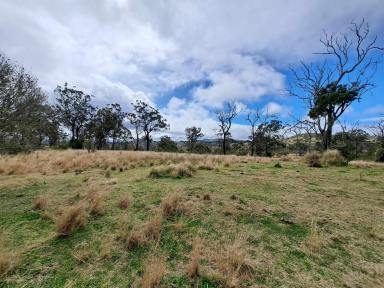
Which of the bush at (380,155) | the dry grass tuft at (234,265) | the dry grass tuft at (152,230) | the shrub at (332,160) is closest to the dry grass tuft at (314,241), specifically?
the dry grass tuft at (234,265)

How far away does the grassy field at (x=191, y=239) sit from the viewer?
120 inches

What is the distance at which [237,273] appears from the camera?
301 cm

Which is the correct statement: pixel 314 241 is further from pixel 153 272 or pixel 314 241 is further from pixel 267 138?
pixel 267 138

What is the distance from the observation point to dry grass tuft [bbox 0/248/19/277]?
9.83 ft

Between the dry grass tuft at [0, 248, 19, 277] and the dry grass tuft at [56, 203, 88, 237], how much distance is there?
2.55 ft

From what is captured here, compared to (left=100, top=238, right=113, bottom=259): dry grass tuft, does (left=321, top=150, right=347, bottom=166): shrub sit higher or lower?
higher

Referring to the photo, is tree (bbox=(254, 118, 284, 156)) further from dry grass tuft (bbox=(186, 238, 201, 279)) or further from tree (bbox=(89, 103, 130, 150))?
dry grass tuft (bbox=(186, 238, 201, 279))

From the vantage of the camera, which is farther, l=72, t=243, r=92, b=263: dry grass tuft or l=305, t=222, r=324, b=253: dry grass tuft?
l=305, t=222, r=324, b=253: dry grass tuft

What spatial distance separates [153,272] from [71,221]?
2046 millimetres

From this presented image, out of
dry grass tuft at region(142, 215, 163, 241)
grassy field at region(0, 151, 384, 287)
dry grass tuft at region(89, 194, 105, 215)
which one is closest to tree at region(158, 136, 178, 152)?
grassy field at region(0, 151, 384, 287)

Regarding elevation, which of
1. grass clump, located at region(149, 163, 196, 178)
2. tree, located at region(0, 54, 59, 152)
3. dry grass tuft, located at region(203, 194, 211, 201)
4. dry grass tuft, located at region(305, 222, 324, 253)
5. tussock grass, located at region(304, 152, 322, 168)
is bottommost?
dry grass tuft, located at region(305, 222, 324, 253)

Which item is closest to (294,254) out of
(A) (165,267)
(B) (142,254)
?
(A) (165,267)

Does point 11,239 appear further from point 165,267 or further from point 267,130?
point 267,130

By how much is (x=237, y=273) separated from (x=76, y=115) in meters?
51.2
